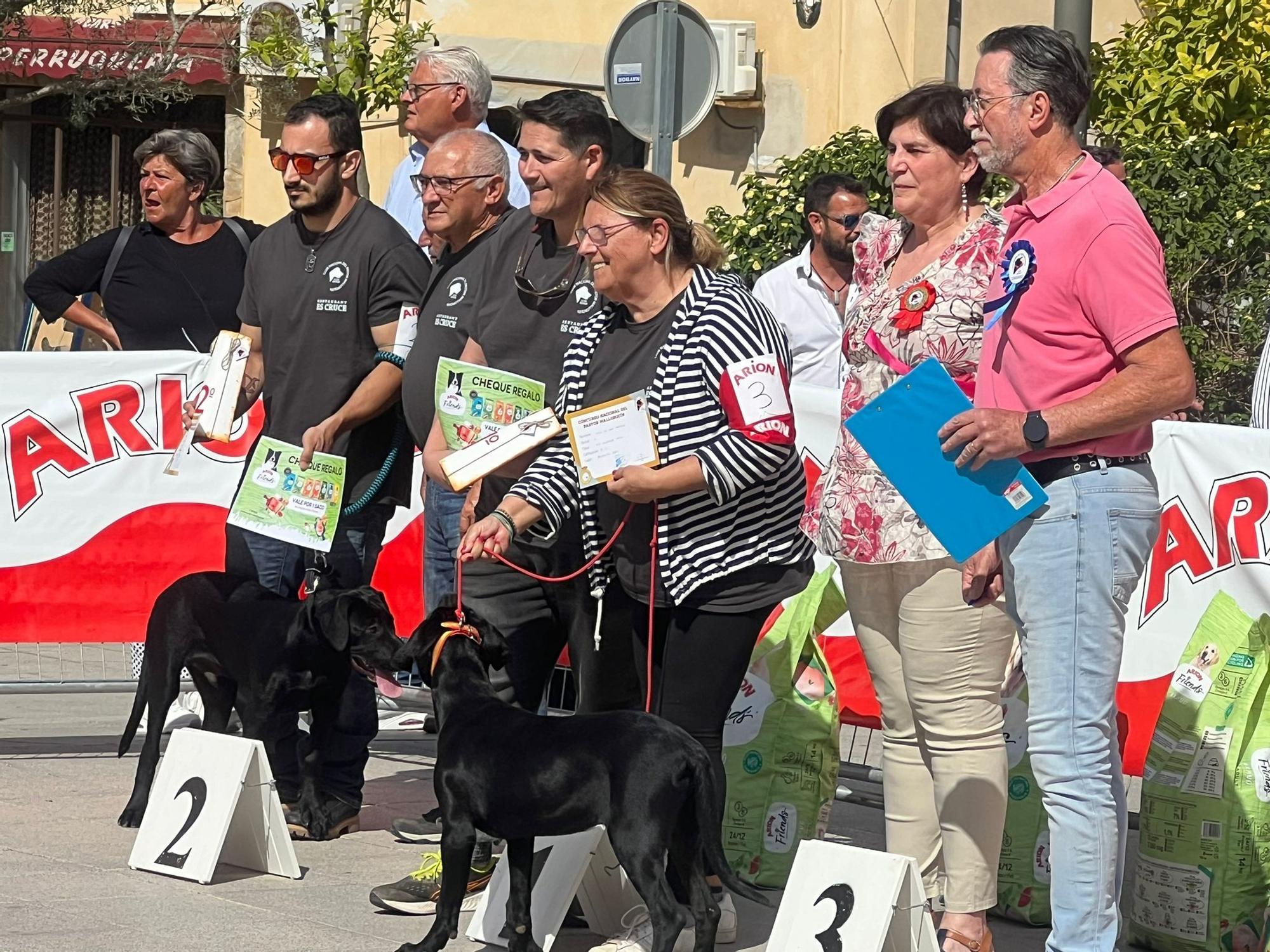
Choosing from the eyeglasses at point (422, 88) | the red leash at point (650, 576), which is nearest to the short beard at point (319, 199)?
the eyeglasses at point (422, 88)

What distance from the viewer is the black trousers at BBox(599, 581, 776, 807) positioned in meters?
4.57

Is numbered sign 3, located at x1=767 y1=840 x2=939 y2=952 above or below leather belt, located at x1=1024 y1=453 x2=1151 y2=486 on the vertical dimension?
below

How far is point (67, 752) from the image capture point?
23.3 ft

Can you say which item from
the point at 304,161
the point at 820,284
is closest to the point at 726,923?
the point at 304,161

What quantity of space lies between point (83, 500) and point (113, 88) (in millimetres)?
10639

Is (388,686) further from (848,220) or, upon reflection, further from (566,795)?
(848,220)

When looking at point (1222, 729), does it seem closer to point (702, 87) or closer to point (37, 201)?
point (702, 87)

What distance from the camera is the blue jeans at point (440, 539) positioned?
5.89 m

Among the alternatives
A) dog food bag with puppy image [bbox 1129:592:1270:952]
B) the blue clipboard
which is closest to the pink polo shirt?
the blue clipboard

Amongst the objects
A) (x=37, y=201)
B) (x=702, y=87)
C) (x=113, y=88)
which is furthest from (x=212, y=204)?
(x=702, y=87)

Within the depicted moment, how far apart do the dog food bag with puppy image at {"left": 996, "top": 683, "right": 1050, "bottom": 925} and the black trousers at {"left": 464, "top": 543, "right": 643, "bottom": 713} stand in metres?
1.08

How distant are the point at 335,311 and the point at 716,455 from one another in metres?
1.88

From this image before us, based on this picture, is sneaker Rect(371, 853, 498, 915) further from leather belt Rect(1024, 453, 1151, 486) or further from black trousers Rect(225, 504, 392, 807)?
leather belt Rect(1024, 453, 1151, 486)

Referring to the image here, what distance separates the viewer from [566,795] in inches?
171
